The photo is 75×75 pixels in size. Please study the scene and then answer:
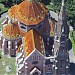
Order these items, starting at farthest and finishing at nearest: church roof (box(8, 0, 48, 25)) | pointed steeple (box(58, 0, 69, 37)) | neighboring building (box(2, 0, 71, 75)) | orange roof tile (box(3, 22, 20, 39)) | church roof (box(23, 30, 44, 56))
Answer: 1. orange roof tile (box(3, 22, 20, 39))
2. church roof (box(8, 0, 48, 25))
3. church roof (box(23, 30, 44, 56))
4. neighboring building (box(2, 0, 71, 75))
5. pointed steeple (box(58, 0, 69, 37))

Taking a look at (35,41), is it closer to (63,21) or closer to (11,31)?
(11,31)

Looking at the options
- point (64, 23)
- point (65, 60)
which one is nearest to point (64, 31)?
point (64, 23)

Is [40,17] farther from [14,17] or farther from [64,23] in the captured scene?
[64,23]

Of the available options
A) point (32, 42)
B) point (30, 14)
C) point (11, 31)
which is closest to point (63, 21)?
point (32, 42)

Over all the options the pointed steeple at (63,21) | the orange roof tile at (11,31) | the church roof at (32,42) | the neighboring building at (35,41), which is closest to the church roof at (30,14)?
the neighboring building at (35,41)

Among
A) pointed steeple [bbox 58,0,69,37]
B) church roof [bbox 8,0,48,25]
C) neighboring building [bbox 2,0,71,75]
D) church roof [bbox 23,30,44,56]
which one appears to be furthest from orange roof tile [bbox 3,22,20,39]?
pointed steeple [bbox 58,0,69,37]

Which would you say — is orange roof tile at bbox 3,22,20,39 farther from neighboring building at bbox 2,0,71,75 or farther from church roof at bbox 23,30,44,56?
church roof at bbox 23,30,44,56

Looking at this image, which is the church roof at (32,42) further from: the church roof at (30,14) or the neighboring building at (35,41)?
the church roof at (30,14)

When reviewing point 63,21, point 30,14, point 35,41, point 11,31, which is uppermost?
point 30,14
